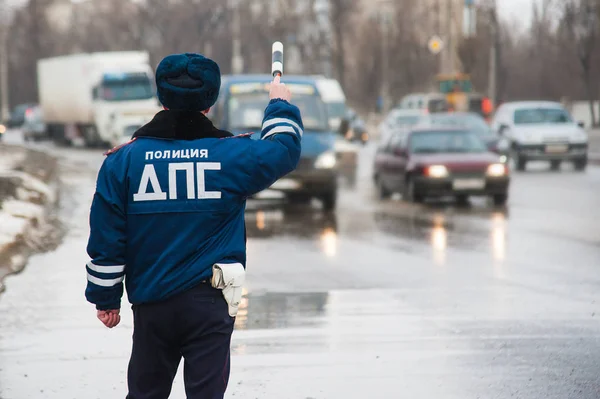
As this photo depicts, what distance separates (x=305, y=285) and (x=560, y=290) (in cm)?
224

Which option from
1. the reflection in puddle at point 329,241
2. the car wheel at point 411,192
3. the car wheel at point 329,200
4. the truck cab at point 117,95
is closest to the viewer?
the reflection in puddle at point 329,241

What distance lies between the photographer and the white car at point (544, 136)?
32.1 m

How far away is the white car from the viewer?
105ft

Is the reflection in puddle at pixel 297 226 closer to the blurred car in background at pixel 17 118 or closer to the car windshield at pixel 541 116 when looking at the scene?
the car windshield at pixel 541 116

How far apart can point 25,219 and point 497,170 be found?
8.27 m

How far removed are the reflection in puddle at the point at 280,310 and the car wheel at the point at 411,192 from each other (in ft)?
35.0

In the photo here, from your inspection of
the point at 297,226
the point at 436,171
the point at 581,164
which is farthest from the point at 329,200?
the point at 581,164

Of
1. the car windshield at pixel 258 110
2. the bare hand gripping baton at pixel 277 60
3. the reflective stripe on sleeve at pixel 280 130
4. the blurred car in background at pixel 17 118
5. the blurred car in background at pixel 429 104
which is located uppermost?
the bare hand gripping baton at pixel 277 60

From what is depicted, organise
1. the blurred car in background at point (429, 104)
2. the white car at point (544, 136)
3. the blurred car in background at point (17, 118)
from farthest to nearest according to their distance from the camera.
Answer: the blurred car in background at point (17, 118) < the blurred car in background at point (429, 104) < the white car at point (544, 136)

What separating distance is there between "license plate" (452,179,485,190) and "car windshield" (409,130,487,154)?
43.0 inches

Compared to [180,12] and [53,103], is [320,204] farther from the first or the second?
[180,12]

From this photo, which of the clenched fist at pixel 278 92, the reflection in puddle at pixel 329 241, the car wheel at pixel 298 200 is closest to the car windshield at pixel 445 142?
the car wheel at pixel 298 200

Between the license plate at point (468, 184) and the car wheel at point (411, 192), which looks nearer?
the license plate at point (468, 184)

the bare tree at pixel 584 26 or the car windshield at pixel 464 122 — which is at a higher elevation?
the bare tree at pixel 584 26
